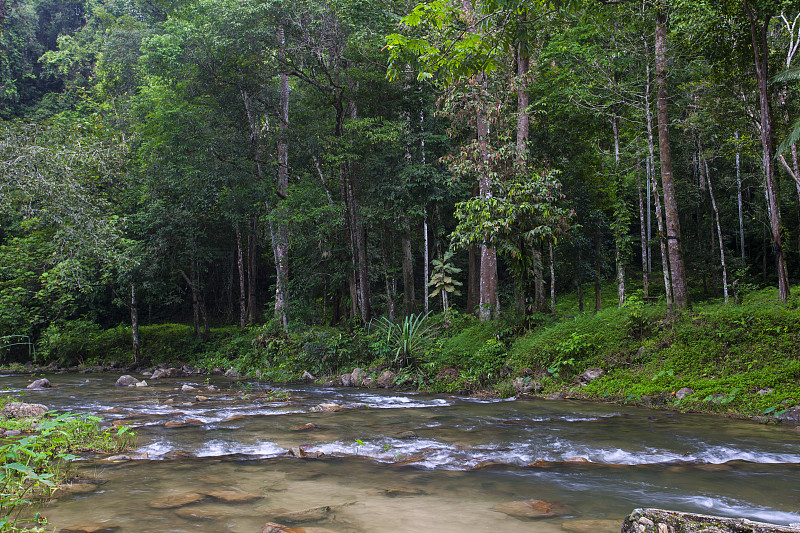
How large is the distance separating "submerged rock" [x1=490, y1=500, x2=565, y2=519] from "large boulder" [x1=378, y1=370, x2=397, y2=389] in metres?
8.78

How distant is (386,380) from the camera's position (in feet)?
40.8

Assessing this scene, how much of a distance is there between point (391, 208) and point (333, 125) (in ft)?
10.7

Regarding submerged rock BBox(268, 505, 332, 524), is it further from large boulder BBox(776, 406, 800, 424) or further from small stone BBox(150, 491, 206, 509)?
large boulder BBox(776, 406, 800, 424)

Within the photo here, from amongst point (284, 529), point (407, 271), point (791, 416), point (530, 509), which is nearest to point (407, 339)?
point (407, 271)

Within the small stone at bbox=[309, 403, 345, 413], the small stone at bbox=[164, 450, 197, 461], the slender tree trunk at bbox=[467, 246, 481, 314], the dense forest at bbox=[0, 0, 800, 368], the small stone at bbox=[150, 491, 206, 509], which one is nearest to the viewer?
the small stone at bbox=[150, 491, 206, 509]

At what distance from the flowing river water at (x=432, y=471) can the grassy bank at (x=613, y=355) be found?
1.01 metres

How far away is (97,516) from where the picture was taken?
3266mm

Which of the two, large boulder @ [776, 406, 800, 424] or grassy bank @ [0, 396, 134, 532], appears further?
large boulder @ [776, 406, 800, 424]

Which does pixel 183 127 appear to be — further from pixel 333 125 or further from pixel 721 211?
pixel 721 211

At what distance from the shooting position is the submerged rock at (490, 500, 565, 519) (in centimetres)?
337

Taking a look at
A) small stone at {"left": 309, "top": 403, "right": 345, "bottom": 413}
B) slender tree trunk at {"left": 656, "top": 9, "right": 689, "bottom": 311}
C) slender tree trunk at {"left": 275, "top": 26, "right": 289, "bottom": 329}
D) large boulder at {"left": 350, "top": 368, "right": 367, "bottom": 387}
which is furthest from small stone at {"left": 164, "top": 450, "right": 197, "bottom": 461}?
slender tree trunk at {"left": 275, "top": 26, "right": 289, "bottom": 329}

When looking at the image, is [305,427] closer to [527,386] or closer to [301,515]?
[301,515]

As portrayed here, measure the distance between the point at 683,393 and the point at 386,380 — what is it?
6.51m

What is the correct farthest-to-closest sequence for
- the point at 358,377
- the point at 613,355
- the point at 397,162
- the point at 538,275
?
the point at 397,162 < the point at 358,377 < the point at 538,275 < the point at 613,355
